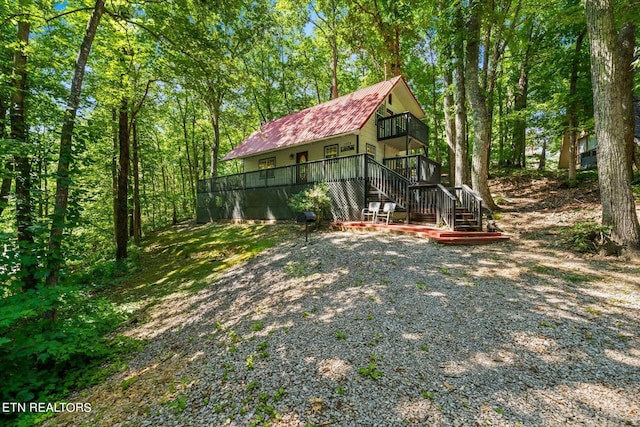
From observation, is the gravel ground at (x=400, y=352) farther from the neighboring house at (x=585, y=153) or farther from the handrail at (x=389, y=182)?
the neighboring house at (x=585, y=153)

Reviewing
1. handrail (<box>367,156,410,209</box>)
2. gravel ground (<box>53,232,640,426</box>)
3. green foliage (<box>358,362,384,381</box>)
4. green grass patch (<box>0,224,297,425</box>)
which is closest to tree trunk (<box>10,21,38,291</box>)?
green grass patch (<box>0,224,297,425</box>)

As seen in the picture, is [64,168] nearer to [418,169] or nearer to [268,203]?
[268,203]

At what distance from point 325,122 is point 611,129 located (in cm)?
1127

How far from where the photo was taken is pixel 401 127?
1393 cm

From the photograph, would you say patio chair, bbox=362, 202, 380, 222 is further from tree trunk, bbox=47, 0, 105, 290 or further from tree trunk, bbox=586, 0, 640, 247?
tree trunk, bbox=47, 0, 105, 290

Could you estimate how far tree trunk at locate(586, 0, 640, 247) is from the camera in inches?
217

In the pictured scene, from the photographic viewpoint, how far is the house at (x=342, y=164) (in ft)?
32.1

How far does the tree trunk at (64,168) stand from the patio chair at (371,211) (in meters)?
7.74

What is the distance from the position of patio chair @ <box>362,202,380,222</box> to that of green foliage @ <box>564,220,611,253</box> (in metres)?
5.05

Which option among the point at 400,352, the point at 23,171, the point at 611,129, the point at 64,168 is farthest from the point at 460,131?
the point at 23,171


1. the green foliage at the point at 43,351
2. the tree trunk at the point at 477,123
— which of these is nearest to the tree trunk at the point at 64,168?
the green foliage at the point at 43,351

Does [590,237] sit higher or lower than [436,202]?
lower

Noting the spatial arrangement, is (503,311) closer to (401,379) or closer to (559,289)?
(559,289)

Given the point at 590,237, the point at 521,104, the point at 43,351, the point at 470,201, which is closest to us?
the point at 43,351
